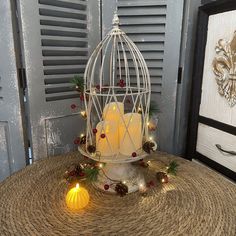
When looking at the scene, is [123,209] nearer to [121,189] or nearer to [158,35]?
[121,189]

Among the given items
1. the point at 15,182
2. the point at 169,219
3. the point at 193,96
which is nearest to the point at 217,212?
the point at 169,219

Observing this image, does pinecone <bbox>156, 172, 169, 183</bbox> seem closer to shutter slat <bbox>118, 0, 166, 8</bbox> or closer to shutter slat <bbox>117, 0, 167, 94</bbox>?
shutter slat <bbox>117, 0, 167, 94</bbox>

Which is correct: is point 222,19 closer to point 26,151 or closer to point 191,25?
point 191,25

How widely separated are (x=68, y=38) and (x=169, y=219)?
74cm

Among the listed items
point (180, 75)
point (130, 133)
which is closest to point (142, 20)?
point (180, 75)

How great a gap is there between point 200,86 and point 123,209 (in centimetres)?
57

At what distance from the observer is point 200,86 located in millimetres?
946

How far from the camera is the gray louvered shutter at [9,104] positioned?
841mm

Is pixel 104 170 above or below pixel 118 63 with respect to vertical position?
below

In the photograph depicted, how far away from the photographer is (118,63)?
3.38ft

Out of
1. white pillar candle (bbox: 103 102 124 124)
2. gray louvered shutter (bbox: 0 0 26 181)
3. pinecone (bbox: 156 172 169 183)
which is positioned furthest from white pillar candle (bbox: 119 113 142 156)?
gray louvered shutter (bbox: 0 0 26 181)

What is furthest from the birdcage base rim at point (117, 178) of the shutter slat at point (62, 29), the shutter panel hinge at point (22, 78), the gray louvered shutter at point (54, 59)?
the shutter slat at point (62, 29)

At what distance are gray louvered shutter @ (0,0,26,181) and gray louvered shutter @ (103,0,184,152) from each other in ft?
1.25

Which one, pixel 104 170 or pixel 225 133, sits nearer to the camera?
pixel 104 170
